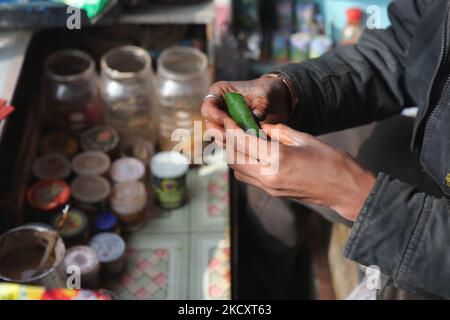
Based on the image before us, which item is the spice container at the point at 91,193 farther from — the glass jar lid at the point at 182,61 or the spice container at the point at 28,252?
the glass jar lid at the point at 182,61

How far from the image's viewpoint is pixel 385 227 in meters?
0.92

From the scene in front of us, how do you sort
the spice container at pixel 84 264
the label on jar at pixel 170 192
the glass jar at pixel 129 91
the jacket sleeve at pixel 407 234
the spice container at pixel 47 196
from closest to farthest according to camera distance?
the jacket sleeve at pixel 407 234 → the spice container at pixel 84 264 → the spice container at pixel 47 196 → the label on jar at pixel 170 192 → the glass jar at pixel 129 91

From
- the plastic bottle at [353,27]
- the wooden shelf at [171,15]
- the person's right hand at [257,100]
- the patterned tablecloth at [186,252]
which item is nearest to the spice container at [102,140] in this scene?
A: the patterned tablecloth at [186,252]

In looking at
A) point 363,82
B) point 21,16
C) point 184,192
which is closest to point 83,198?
point 184,192

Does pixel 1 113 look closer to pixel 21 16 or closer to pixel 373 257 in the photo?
pixel 21 16

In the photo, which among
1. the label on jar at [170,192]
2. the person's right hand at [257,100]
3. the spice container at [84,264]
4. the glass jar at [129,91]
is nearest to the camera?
the person's right hand at [257,100]

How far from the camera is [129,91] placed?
5.28ft

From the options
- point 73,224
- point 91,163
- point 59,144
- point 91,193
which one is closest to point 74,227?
point 73,224

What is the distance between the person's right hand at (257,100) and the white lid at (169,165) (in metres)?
0.43

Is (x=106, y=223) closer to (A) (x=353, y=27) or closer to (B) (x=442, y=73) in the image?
(B) (x=442, y=73)

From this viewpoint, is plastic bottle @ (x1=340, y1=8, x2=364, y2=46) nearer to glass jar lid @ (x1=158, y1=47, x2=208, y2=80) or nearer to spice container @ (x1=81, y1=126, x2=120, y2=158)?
glass jar lid @ (x1=158, y1=47, x2=208, y2=80)

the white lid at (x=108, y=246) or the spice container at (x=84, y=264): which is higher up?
the spice container at (x=84, y=264)

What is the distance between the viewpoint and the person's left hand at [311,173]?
923mm
